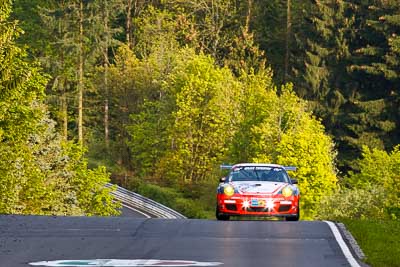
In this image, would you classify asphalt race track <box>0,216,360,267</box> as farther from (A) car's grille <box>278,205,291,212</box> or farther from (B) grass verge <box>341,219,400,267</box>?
(A) car's grille <box>278,205,291,212</box>

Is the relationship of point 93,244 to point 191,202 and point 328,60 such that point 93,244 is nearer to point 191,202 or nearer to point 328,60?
point 191,202

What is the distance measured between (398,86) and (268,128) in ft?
55.9

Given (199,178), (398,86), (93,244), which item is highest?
(93,244)

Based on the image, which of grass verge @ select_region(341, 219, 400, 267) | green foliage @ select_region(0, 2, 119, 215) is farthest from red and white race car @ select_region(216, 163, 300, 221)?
green foliage @ select_region(0, 2, 119, 215)

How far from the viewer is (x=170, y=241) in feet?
66.9

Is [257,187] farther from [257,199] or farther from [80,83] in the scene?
[80,83]

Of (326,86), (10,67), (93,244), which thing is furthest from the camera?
(326,86)

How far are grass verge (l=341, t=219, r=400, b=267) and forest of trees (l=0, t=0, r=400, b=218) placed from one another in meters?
44.1

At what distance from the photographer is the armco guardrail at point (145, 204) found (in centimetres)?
6888

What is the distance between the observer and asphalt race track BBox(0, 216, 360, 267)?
1802 centimetres

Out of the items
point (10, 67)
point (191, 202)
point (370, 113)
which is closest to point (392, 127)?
point (370, 113)

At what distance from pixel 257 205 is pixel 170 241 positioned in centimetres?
666

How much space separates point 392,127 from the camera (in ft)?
289

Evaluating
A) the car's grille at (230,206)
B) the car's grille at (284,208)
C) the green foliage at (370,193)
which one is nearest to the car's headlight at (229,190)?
the car's grille at (230,206)
